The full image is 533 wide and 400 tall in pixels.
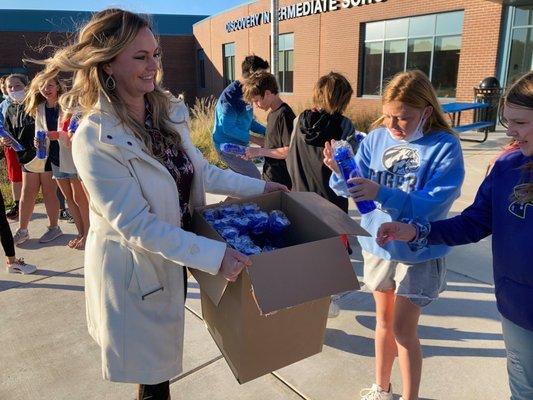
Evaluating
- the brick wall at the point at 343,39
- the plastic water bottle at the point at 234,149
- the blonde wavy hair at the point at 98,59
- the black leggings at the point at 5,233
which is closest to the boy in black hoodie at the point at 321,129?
the plastic water bottle at the point at 234,149

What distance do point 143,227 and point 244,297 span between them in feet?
1.48

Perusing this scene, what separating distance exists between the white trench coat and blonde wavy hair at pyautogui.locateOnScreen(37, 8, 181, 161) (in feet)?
0.18

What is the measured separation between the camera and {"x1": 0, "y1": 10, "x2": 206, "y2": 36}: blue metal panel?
25.9 m

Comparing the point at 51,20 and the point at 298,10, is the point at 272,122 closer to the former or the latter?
the point at 298,10

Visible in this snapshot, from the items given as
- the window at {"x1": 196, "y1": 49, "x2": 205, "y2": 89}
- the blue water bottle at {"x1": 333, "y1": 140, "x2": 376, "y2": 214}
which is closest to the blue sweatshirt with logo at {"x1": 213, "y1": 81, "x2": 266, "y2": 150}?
the blue water bottle at {"x1": 333, "y1": 140, "x2": 376, "y2": 214}

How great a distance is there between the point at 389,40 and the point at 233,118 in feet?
40.7

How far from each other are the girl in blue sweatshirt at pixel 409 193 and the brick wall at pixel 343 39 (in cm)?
1145

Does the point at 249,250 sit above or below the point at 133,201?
below

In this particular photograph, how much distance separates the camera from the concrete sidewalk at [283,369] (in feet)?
8.22

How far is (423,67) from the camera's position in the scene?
45.1 ft

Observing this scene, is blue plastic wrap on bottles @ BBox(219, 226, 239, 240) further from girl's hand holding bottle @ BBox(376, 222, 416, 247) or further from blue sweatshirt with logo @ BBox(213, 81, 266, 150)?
blue sweatshirt with logo @ BBox(213, 81, 266, 150)

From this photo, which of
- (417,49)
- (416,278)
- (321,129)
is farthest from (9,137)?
(417,49)

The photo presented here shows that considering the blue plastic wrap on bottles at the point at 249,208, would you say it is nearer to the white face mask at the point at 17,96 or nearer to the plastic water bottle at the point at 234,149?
the plastic water bottle at the point at 234,149

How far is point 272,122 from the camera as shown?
381 cm
